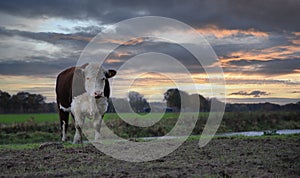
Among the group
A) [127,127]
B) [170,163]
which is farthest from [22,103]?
[170,163]

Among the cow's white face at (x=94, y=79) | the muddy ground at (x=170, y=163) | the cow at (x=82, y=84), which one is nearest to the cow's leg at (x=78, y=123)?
the cow at (x=82, y=84)

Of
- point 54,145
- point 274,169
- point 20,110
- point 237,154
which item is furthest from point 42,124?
point 20,110

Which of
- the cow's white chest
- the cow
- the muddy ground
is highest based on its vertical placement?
the cow

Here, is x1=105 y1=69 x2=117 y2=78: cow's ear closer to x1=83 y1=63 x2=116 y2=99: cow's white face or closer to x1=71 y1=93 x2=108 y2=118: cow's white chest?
x1=83 y1=63 x2=116 y2=99: cow's white face

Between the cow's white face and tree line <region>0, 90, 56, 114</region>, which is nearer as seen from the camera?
the cow's white face

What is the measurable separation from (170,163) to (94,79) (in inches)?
200

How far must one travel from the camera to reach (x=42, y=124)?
2536 cm

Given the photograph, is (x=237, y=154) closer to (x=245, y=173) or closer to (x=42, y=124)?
(x=245, y=173)

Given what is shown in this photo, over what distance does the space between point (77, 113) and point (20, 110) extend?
4899 centimetres

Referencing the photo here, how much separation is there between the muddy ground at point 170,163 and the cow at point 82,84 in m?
2.66

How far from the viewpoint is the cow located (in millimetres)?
11719

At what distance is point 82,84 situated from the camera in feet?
39.9

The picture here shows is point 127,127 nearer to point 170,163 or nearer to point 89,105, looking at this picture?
point 89,105

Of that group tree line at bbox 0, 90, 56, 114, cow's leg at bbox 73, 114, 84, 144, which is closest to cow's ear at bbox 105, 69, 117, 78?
cow's leg at bbox 73, 114, 84, 144
